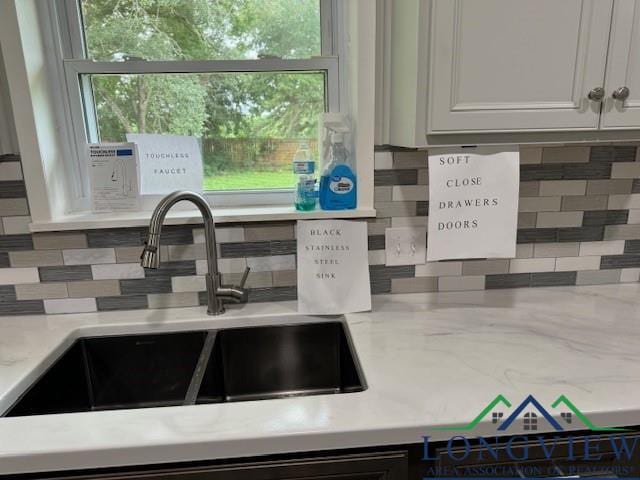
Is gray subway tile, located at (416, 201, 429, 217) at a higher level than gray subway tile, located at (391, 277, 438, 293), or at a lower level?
higher

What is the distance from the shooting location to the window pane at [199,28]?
49.7 inches

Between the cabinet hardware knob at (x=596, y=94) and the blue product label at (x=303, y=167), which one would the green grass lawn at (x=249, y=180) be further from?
the cabinet hardware knob at (x=596, y=94)

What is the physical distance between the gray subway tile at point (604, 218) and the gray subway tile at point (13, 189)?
1.64 m

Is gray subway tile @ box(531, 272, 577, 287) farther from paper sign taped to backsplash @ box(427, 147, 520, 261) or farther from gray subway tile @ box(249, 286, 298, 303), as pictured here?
gray subway tile @ box(249, 286, 298, 303)

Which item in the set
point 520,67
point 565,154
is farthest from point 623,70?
point 565,154

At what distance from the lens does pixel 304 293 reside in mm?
1237

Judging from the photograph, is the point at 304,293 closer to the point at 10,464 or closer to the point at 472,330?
the point at 472,330

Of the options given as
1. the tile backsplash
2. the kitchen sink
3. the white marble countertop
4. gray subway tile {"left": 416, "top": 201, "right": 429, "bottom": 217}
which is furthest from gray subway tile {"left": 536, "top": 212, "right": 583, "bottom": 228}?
the kitchen sink

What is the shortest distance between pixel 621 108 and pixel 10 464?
4.60 ft

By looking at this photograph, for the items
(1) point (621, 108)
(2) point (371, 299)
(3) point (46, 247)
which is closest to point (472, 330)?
(2) point (371, 299)

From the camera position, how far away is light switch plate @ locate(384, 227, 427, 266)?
1316 mm

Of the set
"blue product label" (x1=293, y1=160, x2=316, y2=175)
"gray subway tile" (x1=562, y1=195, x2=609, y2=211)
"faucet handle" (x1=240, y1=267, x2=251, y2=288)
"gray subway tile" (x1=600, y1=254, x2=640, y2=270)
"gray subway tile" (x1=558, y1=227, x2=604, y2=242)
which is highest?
"blue product label" (x1=293, y1=160, x2=316, y2=175)

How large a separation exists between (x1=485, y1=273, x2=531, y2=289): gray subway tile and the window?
2.33 feet

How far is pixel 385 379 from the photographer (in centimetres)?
91
